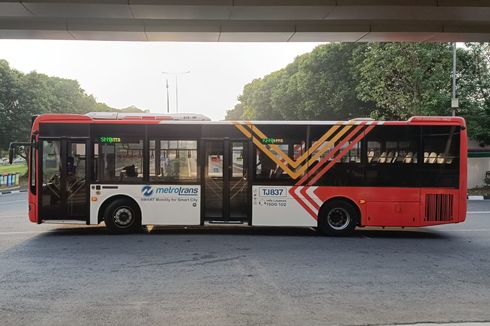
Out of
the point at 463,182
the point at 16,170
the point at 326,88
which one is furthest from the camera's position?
the point at 16,170

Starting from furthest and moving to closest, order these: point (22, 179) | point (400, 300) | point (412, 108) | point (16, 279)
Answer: point (22, 179)
point (412, 108)
point (16, 279)
point (400, 300)

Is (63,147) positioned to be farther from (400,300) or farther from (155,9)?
(400,300)

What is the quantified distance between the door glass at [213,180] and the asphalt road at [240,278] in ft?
2.14

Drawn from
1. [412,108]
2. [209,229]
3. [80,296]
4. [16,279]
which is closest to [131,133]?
[209,229]

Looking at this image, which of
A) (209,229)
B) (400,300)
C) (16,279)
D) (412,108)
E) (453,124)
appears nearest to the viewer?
(400,300)

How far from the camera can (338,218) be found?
11.5 metres

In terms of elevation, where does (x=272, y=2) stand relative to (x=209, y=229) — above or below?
above

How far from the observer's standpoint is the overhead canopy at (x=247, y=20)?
842 centimetres

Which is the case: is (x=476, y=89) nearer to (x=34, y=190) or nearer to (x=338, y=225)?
(x=338, y=225)

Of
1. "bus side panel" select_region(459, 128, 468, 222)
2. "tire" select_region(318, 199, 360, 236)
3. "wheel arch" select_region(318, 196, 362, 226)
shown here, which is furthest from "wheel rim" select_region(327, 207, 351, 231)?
"bus side panel" select_region(459, 128, 468, 222)

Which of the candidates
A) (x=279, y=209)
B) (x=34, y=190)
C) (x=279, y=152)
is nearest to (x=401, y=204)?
(x=279, y=209)

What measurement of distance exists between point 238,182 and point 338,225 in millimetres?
2647

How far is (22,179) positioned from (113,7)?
33.9m

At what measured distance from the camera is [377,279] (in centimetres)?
750
